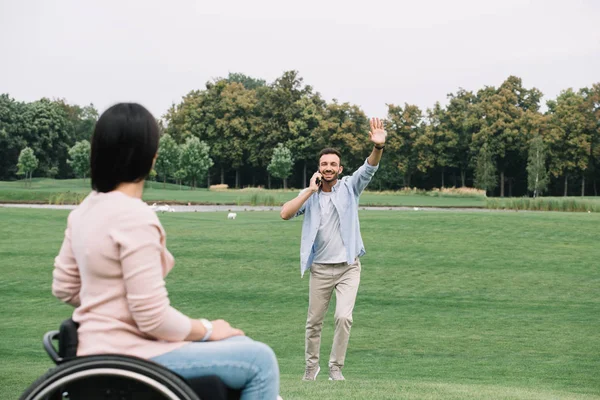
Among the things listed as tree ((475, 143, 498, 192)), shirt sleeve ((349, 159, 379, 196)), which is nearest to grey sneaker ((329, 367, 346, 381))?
shirt sleeve ((349, 159, 379, 196))

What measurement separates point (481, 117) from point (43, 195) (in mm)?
39966

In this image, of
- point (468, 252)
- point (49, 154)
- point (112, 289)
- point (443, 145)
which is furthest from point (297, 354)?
point (49, 154)

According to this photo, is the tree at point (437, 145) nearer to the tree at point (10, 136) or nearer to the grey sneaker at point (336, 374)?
the tree at point (10, 136)

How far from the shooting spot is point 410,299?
17.9 m

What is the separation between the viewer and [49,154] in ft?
274

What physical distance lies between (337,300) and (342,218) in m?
0.87

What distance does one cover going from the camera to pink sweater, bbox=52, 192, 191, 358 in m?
2.84

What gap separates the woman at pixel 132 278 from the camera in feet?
9.35

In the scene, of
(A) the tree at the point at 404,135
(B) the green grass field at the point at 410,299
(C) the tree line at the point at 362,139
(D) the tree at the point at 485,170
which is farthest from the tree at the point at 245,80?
(B) the green grass field at the point at 410,299

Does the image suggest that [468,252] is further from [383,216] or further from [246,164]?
[246,164]

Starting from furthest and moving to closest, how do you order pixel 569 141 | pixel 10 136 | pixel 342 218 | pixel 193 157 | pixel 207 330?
1. pixel 10 136
2. pixel 569 141
3. pixel 193 157
4. pixel 342 218
5. pixel 207 330

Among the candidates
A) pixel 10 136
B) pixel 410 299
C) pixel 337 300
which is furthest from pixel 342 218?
pixel 10 136

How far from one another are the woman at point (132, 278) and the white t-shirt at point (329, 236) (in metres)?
5.13

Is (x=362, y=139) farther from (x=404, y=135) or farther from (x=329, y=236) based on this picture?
(x=329, y=236)
